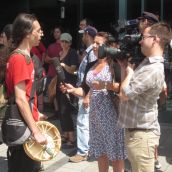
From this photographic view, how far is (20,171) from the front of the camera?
3.41 m

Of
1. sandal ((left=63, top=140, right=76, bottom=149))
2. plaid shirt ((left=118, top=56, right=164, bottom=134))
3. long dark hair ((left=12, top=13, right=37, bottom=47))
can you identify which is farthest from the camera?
sandal ((left=63, top=140, right=76, bottom=149))

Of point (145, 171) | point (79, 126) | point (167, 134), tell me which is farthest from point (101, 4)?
point (145, 171)

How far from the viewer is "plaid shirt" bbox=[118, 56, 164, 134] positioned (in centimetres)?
305

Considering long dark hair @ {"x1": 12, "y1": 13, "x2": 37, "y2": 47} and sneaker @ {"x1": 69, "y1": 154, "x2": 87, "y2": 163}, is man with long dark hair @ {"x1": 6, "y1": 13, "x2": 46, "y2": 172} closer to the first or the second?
long dark hair @ {"x1": 12, "y1": 13, "x2": 37, "y2": 47}

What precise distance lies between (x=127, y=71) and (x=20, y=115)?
2.89 feet

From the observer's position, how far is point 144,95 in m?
3.12

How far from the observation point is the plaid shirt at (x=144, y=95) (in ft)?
10.0

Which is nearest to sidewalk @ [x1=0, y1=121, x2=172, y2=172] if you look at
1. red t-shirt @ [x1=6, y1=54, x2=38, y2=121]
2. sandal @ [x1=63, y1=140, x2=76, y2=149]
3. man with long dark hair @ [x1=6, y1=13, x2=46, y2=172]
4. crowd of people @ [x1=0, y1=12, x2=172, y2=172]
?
sandal @ [x1=63, y1=140, x2=76, y2=149]

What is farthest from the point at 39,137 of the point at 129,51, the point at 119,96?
the point at 129,51

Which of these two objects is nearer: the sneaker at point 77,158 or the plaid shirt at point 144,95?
the plaid shirt at point 144,95

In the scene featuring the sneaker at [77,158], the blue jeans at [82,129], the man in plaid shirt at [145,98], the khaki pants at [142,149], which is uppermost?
the man in plaid shirt at [145,98]

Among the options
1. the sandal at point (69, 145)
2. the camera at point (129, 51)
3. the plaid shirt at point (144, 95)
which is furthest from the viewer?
the sandal at point (69, 145)

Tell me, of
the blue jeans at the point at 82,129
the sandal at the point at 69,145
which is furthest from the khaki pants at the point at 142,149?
the sandal at the point at 69,145

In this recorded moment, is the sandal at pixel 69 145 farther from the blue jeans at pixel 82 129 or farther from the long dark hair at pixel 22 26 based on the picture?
the long dark hair at pixel 22 26
